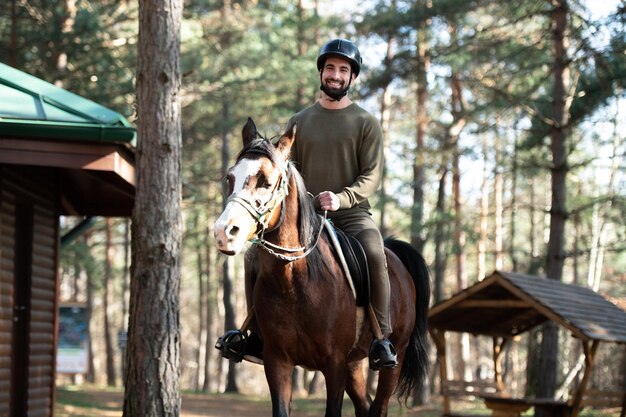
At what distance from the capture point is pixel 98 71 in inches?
791

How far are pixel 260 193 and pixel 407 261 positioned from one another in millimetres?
3048

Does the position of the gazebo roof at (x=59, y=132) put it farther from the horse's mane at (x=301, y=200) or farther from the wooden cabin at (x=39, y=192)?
the horse's mane at (x=301, y=200)

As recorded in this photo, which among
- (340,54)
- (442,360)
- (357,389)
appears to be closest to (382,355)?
(357,389)

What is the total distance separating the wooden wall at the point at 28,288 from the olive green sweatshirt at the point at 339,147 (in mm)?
4906

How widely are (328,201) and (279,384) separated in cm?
123

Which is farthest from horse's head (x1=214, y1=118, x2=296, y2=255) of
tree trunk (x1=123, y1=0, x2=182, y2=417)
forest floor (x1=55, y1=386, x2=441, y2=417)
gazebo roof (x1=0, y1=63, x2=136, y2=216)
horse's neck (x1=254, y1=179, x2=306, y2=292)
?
forest floor (x1=55, y1=386, x2=441, y2=417)

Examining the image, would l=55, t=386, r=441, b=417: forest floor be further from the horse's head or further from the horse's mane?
the horse's head

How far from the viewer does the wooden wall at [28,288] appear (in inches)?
414

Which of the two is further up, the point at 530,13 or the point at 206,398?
the point at 530,13

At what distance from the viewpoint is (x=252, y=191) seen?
5.05 m

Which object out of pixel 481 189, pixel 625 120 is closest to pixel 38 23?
pixel 625 120

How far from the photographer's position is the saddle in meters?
6.18

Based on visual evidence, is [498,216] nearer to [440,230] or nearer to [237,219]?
[440,230]

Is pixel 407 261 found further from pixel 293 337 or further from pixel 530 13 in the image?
pixel 530 13
